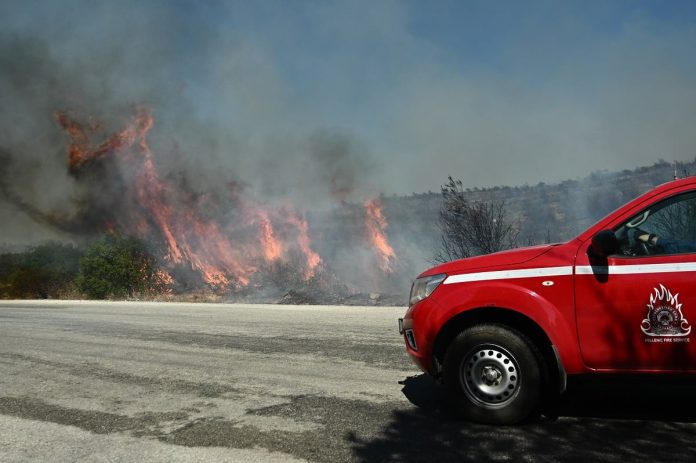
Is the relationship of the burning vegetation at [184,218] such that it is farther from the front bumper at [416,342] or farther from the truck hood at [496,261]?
the truck hood at [496,261]

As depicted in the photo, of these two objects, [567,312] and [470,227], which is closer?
[567,312]

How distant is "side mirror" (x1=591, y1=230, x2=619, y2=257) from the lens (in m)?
3.88

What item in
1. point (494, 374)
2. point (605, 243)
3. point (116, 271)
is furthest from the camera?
point (116, 271)

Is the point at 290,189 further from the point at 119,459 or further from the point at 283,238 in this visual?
the point at 119,459

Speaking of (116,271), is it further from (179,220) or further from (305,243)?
(305,243)

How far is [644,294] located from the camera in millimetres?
3789

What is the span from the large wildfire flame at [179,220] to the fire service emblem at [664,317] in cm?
2549

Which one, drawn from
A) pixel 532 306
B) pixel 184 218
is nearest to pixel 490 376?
pixel 532 306

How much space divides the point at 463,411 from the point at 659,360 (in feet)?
4.74

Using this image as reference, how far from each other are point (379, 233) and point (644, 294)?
26746 millimetres

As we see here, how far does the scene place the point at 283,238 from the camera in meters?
30.4

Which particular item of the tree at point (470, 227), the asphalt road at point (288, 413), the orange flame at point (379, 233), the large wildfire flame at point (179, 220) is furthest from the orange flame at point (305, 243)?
the asphalt road at point (288, 413)

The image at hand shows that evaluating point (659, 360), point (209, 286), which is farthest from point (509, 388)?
point (209, 286)

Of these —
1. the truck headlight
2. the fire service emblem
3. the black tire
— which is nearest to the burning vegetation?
the truck headlight
